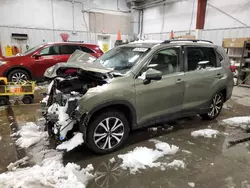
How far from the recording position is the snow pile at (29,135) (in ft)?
10.5

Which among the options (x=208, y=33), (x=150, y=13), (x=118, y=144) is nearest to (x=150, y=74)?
(x=118, y=144)

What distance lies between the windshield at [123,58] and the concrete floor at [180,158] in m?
1.25

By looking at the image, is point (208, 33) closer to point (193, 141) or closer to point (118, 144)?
point (193, 141)

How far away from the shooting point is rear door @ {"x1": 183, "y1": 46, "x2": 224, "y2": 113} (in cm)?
352

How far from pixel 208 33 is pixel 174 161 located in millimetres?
9094

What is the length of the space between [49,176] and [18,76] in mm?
5800

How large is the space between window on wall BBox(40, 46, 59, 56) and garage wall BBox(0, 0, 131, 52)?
4.08 m

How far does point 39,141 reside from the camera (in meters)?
3.30

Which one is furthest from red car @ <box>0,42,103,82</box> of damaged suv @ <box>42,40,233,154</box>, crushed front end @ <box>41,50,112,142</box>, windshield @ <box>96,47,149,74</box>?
crushed front end @ <box>41,50,112,142</box>

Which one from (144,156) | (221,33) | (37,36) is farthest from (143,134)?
(37,36)

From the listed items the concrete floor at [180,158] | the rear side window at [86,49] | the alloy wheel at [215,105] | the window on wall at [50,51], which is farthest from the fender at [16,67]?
the alloy wheel at [215,105]

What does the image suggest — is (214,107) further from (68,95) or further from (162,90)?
(68,95)

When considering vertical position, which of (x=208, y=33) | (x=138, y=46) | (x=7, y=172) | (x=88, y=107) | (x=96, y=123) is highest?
(x=208, y=33)

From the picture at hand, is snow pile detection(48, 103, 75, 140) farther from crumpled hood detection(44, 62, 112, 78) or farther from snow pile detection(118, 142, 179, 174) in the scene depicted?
snow pile detection(118, 142, 179, 174)
